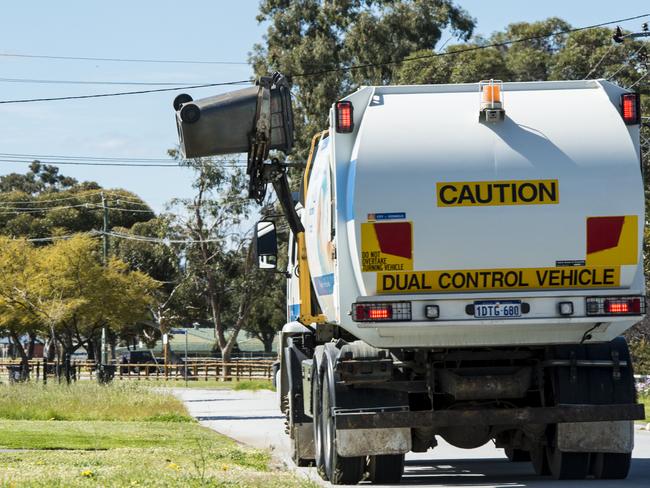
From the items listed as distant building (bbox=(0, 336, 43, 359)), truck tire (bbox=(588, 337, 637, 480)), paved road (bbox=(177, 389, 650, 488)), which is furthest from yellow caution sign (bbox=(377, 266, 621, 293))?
distant building (bbox=(0, 336, 43, 359))

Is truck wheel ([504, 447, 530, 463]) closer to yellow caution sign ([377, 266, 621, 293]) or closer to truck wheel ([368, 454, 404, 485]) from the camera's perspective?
truck wheel ([368, 454, 404, 485])

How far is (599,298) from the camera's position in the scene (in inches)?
476

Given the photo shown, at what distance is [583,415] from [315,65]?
43.9m

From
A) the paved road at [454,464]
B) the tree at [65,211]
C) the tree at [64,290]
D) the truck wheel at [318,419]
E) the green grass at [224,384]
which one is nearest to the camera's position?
the paved road at [454,464]

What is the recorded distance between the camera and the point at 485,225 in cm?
1204

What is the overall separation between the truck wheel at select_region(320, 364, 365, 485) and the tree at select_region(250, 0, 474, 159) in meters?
40.4

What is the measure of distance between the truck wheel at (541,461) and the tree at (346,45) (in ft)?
130

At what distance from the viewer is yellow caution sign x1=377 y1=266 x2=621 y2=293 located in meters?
12.0

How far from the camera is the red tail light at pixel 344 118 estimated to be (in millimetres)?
12430

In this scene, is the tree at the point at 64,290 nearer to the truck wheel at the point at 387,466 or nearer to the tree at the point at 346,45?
the tree at the point at 346,45

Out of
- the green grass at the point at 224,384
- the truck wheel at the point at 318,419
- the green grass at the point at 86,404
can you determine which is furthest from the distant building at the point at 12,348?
the truck wheel at the point at 318,419

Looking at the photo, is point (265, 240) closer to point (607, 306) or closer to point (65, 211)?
point (607, 306)

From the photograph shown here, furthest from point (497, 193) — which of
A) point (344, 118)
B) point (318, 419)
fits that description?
point (318, 419)

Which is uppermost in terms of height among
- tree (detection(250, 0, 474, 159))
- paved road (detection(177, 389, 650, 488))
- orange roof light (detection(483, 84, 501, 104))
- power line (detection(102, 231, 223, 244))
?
tree (detection(250, 0, 474, 159))
